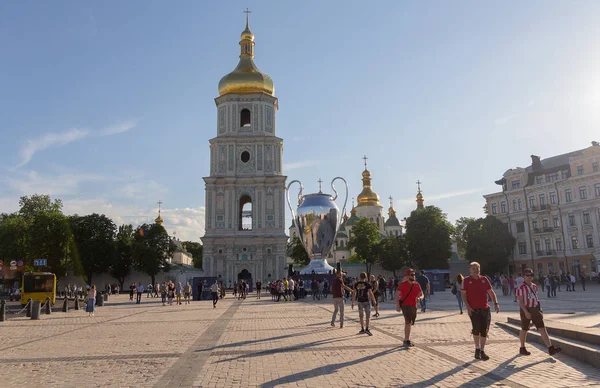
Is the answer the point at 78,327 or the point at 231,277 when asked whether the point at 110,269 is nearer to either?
the point at 231,277

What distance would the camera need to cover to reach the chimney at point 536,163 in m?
64.4

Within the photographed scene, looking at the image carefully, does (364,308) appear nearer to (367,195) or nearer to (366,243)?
(366,243)

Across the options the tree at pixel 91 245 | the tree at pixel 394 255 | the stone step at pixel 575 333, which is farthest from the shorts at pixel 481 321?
the tree at pixel 91 245

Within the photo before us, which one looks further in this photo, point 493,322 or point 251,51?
point 251,51

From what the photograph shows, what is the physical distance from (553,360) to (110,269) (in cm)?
6318

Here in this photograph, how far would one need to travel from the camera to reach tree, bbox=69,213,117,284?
64125mm

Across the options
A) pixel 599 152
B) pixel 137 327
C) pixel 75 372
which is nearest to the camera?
pixel 75 372

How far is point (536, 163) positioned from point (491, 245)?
39.9 ft

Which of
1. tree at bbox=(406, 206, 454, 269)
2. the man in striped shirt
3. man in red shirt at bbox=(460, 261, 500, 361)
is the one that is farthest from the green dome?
man in red shirt at bbox=(460, 261, 500, 361)

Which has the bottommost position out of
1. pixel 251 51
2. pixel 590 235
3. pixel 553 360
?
pixel 553 360

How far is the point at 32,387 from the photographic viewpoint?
26.2ft

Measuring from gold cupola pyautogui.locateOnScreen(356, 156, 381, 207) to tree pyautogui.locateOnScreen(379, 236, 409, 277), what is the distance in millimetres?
37952

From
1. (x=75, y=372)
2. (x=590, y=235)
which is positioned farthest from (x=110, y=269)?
(x=75, y=372)

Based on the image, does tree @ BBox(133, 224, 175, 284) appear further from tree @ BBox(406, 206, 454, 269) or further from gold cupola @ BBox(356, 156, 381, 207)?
gold cupola @ BBox(356, 156, 381, 207)
